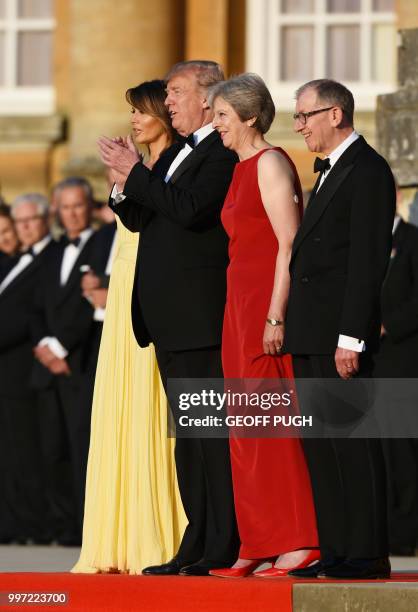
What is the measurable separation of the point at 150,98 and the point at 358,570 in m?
2.02

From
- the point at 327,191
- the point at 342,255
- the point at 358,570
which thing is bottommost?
the point at 358,570

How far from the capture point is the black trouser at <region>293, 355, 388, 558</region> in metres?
6.73

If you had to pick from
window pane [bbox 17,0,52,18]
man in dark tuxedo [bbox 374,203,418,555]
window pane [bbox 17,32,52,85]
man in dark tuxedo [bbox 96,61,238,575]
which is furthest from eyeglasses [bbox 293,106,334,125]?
window pane [bbox 17,0,52,18]

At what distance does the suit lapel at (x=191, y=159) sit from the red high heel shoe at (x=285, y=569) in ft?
4.78

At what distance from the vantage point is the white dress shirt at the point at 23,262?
11.2 meters

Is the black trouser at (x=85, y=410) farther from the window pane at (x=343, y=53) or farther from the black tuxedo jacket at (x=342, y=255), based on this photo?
the window pane at (x=343, y=53)

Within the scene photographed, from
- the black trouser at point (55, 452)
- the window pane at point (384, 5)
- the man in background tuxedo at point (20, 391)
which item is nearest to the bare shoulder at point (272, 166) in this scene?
the black trouser at point (55, 452)

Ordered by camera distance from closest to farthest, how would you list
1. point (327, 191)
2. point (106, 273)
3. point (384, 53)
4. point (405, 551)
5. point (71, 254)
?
1. point (327, 191)
2. point (405, 551)
3. point (106, 273)
4. point (71, 254)
5. point (384, 53)

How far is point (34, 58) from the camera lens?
17.6 m

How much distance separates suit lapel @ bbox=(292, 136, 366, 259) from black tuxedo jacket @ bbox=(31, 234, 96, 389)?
3734 millimetres

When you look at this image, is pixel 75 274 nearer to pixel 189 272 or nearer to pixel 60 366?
pixel 60 366

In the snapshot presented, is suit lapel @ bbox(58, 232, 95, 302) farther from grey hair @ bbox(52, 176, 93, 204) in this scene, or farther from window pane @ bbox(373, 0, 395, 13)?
window pane @ bbox(373, 0, 395, 13)

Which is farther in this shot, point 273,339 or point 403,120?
point 403,120

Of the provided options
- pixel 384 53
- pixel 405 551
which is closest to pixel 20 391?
pixel 405 551
